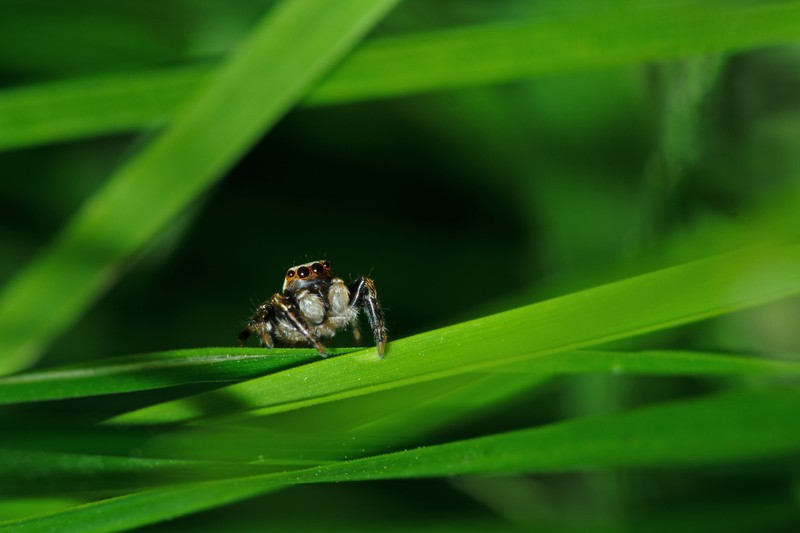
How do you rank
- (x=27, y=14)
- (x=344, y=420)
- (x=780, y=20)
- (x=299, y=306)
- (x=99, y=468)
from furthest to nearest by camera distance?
(x=27, y=14) < (x=299, y=306) < (x=780, y=20) < (x=344, y=420) < (x=99, y=468)

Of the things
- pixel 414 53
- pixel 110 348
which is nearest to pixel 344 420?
pixel 414 53

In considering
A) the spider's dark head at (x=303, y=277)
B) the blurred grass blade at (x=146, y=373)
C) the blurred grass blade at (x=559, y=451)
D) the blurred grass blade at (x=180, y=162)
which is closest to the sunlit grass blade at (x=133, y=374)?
the blurred grass blade at (x=146, y=373)

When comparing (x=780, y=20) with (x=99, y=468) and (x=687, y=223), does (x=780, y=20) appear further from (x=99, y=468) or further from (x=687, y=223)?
(x=99, y=468)

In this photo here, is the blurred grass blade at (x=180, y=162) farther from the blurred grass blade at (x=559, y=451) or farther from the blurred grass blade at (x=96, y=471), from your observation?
the blurred grass blade at (x=559, y=451)

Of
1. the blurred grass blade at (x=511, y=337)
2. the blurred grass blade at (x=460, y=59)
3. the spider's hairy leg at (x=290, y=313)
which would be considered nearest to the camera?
the blurred grass blade at (x=511, y=337)

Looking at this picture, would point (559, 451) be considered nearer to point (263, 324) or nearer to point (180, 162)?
point (263, 324)

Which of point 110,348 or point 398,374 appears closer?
point 398,374

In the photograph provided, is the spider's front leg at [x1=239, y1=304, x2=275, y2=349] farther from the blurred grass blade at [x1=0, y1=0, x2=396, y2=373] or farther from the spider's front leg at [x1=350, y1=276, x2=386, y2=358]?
the blurred grass blade at [x1=0, y1=0, x2=396, y2=373]
